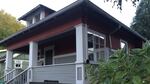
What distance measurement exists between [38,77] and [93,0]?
5.53 meters

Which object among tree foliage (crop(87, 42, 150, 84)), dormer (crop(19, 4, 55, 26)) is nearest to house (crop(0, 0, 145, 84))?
dormer (crop(19, 4, 55, 26))

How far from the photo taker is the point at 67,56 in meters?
15.9

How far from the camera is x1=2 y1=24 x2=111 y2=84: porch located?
10.0 m

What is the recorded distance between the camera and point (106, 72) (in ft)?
7.00

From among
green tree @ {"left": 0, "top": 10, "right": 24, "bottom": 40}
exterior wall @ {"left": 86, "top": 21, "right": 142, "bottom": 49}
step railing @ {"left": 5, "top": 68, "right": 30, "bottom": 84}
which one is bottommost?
step railing @ {"left": 5, "top": 68, "right": 30, "bottom": 84}

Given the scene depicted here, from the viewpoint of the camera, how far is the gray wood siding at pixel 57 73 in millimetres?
10859

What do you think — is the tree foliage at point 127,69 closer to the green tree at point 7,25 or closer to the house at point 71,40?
the house at point 71,40

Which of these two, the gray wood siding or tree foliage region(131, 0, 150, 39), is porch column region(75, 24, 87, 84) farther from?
tree foliage region(131, 0, 150, 39)

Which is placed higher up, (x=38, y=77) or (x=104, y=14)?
(x=104, y=14)

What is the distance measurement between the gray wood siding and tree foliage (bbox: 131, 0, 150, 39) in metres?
17.7

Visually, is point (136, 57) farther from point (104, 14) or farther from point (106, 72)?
point (104, 14)

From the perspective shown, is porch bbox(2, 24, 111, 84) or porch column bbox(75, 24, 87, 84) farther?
porch bbox(2, 24, 111, 84)

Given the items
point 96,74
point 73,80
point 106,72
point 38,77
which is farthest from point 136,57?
point 38,77

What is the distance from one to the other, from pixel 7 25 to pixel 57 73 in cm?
4489
